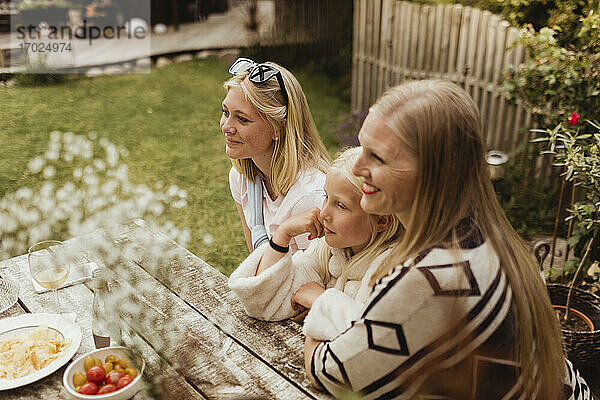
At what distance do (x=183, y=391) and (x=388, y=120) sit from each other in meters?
0.88

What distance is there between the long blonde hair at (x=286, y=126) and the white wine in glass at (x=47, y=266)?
100 centimetres

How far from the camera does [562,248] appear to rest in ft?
14.4

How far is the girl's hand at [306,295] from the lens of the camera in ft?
6.07

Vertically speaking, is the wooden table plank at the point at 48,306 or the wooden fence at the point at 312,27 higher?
the wooden fence at the point at 312,27

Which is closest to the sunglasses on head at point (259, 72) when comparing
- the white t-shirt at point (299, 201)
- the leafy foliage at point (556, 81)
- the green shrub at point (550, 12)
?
the white t-shirt at point (299, 201)

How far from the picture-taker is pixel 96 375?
159 centimetres

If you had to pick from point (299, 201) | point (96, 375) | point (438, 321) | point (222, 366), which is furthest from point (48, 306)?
point (438, 321)

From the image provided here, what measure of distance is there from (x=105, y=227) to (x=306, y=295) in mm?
1035

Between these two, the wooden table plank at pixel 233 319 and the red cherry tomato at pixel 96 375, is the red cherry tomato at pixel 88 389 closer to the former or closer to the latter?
the red cherry tomato at pixel 96 375

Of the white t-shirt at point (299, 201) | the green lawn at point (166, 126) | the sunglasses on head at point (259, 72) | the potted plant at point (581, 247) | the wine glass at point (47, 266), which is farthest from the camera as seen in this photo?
the green lawn at point (166, 126)

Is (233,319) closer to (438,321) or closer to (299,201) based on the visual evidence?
(299,201)

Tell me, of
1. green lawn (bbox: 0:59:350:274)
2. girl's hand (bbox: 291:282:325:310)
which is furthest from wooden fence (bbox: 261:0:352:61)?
girl's hand (bbox: 291:282:325:310)

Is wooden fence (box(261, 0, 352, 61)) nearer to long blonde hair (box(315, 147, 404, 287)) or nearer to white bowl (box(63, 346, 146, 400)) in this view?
long blonde hair (box(315, 147, 404, 287))

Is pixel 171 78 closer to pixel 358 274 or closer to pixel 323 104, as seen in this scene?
pixel 323 104
